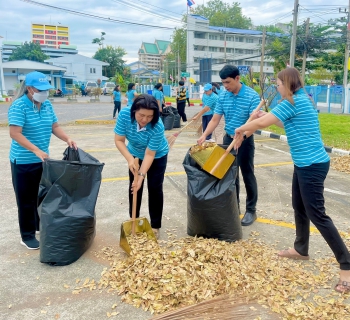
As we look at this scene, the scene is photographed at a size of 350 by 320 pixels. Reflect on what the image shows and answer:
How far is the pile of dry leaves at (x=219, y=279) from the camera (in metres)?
2.40

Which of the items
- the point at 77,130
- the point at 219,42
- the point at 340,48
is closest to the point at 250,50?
the point at 219,42

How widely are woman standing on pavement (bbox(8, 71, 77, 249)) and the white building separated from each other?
59099mm

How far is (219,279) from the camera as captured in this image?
2580 millimetres

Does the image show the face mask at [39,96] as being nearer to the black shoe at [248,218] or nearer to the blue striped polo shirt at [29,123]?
the blue striped polo shirt at [29,123]

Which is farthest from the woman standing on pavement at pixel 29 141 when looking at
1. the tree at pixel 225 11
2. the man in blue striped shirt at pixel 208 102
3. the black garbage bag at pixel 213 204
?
the tree at pixel 225 11

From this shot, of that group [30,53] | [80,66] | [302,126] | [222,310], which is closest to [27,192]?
[222,310]

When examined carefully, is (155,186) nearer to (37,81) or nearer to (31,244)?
(31,244)

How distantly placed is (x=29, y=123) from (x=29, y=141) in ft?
0.50

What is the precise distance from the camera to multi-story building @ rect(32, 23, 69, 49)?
137 m

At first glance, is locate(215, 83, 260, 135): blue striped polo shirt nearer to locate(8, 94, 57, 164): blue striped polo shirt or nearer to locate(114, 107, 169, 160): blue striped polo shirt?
locate(114, 107, 169, 160): blue striped polo shirt

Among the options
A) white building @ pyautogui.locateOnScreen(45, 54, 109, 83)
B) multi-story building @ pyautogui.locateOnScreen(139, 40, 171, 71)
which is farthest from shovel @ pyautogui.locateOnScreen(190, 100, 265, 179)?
multi-story building @ pyautogui.locateOnScreen(139, 40, 171, 71)

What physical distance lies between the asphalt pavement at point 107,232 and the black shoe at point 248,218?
0.06 metres

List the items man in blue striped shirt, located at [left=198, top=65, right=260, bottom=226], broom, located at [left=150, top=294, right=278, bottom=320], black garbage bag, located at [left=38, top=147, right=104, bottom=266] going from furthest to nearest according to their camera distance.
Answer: man in blue striped shirt, located at [left=198, top=65, right=260, bottom=226] → black garbage bag, located at [left=38, top=147, right=104, bottom=266] → broom, located at [left=150, top=294, right=278, bottom=320]

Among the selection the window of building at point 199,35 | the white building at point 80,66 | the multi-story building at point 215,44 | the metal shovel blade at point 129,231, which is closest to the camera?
the metal shovel blade at point 129,231
